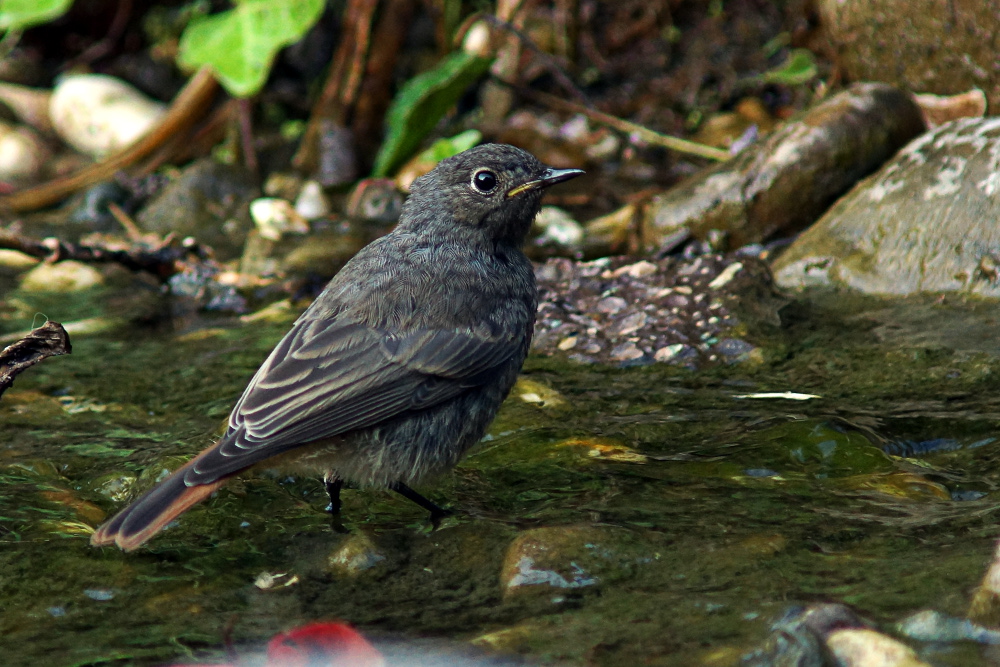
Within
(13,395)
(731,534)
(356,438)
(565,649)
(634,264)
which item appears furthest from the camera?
(634,264)

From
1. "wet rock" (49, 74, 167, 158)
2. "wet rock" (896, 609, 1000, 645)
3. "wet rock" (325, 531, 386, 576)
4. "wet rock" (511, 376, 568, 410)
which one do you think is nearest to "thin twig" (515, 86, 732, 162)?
"wet rock" (511, 376, 568, 410)

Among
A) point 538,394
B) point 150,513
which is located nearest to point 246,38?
point 538,394

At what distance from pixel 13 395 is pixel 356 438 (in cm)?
207

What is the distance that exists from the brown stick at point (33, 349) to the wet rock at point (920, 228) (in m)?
3.66

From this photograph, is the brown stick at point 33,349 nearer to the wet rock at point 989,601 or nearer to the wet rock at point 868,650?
the wet rock at point 868,650

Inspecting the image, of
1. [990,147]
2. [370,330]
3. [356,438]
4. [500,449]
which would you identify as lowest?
[500,449]

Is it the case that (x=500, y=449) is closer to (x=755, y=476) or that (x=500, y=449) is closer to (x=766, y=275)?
(x=755, y=476)

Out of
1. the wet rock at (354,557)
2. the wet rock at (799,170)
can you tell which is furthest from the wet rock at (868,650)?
the wet rock at (799,170)

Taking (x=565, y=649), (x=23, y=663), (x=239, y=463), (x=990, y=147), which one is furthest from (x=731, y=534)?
(x=990, y=147)

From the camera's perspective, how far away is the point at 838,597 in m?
2.86

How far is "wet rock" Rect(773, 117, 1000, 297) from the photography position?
5273mm

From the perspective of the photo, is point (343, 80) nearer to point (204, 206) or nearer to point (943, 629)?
point (204, 206)

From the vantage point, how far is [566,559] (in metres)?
3.21

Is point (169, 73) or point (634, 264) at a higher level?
point (169, 73)
